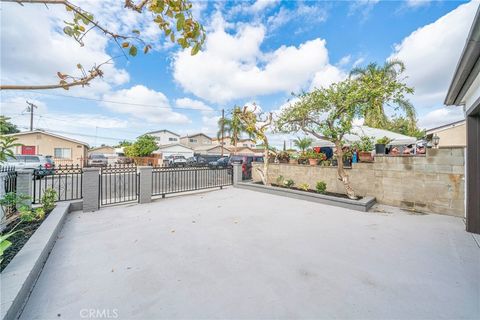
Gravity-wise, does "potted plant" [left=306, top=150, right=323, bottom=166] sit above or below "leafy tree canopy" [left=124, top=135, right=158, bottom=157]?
below

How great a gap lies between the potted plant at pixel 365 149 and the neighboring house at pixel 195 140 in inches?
1555

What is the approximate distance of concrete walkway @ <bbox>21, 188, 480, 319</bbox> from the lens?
1.86 metres

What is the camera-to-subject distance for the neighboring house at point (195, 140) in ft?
146

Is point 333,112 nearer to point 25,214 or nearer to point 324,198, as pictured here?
point 324,198

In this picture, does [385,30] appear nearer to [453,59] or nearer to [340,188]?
[453,59]

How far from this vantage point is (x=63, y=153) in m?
21.0

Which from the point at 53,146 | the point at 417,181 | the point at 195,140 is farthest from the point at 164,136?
the point at 417,181

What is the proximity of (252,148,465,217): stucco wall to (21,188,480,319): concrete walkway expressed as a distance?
2.92 ft

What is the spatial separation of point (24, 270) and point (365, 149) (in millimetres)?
8349

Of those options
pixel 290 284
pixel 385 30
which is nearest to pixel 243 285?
pixel 290 284

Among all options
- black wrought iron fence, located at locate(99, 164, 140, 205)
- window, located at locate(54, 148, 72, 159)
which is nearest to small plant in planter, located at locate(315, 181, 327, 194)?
black wrought iron fence, located at locate(99, 164, 140, 205)

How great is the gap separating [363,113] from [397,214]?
10.1ft

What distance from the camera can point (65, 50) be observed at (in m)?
2.46

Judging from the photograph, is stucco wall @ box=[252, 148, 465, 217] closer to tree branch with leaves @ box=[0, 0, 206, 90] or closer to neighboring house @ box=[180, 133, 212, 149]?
tree branch with leaves @ box=[0, 0, 206, 90]
